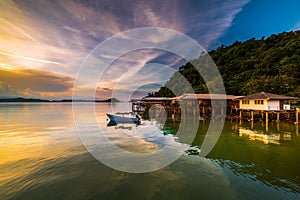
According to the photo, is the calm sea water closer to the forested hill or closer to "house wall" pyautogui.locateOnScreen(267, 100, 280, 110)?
"house wall" pyautogui.locateOnScreen(267, 100, 280, 110)

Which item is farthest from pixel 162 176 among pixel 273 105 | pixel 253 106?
pixel 253 106

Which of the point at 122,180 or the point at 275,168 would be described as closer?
the point at 122,180

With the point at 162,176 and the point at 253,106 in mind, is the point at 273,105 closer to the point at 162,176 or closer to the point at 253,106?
the point at 253,106

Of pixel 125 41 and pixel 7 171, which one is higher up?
pixel 125 41

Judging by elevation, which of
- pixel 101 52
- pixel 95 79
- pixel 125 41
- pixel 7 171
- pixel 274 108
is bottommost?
pixel 7 171

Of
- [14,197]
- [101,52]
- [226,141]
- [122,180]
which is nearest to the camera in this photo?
[14,197]

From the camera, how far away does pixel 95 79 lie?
14562 millimetres

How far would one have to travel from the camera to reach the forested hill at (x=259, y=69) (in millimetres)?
27234

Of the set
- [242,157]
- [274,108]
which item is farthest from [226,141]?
[274,108]

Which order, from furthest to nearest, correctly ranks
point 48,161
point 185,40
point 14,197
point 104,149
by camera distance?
1. point 185,40
2. point 104,149
3. point 48,161
4. point 14,197

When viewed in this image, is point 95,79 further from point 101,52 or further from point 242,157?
point 242,157

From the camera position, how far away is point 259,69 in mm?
36219

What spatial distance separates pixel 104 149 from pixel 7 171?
4.59 metres

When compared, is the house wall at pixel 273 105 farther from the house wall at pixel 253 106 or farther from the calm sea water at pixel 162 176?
the calm sea water at pixel 162 176
